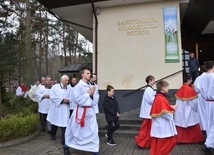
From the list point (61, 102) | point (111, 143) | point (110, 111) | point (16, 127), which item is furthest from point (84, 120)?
point (16, 127)

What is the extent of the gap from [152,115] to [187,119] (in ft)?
7.37

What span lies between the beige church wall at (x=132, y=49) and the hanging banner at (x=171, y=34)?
6.1 inches

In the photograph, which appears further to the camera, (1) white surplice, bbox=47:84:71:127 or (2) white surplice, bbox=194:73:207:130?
(1) white surplice, bbox=47:84:71:127

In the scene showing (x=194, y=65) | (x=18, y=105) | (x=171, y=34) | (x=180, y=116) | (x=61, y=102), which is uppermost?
(x=171, y=34)

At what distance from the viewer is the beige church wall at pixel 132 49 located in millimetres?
10336

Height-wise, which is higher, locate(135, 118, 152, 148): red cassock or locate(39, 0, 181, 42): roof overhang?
locate(39, 0, 181, 42): roof overhang

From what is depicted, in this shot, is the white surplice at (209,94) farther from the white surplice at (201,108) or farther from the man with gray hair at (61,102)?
the man with gray hair at (61,102)

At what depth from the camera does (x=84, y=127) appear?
588cm

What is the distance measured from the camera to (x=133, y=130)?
27.4 feet

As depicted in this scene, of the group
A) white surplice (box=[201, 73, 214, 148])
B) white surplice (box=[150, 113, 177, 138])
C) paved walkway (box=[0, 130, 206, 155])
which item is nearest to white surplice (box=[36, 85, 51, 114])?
paved walkway (box=[0, 130, 206, 155])

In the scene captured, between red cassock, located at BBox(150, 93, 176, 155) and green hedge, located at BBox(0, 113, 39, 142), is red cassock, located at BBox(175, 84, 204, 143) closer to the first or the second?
red cassock, located at BBox(150, 93, 176, 155)

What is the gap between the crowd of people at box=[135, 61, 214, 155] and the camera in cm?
510

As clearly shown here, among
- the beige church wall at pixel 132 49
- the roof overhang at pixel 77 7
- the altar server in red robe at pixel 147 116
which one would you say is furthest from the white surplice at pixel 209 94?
the roof overhang at pixel 77 7

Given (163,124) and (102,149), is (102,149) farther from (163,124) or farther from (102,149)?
(163,124)
